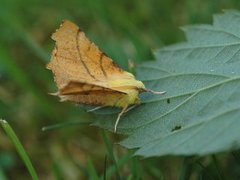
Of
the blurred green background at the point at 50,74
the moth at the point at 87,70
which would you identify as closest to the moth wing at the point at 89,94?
the moth at the point at 87,70

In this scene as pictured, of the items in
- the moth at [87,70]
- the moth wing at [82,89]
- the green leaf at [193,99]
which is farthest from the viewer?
the moth at [87,70]

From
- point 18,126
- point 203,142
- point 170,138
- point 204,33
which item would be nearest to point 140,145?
point 170,138

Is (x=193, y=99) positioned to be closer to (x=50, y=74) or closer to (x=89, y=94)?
(x=89, y=94)

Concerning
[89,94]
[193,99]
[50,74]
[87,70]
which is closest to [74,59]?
[87,70]

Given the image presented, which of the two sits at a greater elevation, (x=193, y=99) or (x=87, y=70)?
(x=87, y=70)

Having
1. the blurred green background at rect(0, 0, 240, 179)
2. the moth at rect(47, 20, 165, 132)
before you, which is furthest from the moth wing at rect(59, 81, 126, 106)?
the blurred green background at rect(0, 0, 240, 179)

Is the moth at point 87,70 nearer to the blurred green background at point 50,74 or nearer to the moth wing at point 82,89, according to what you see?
the moth wing at point 82,89
